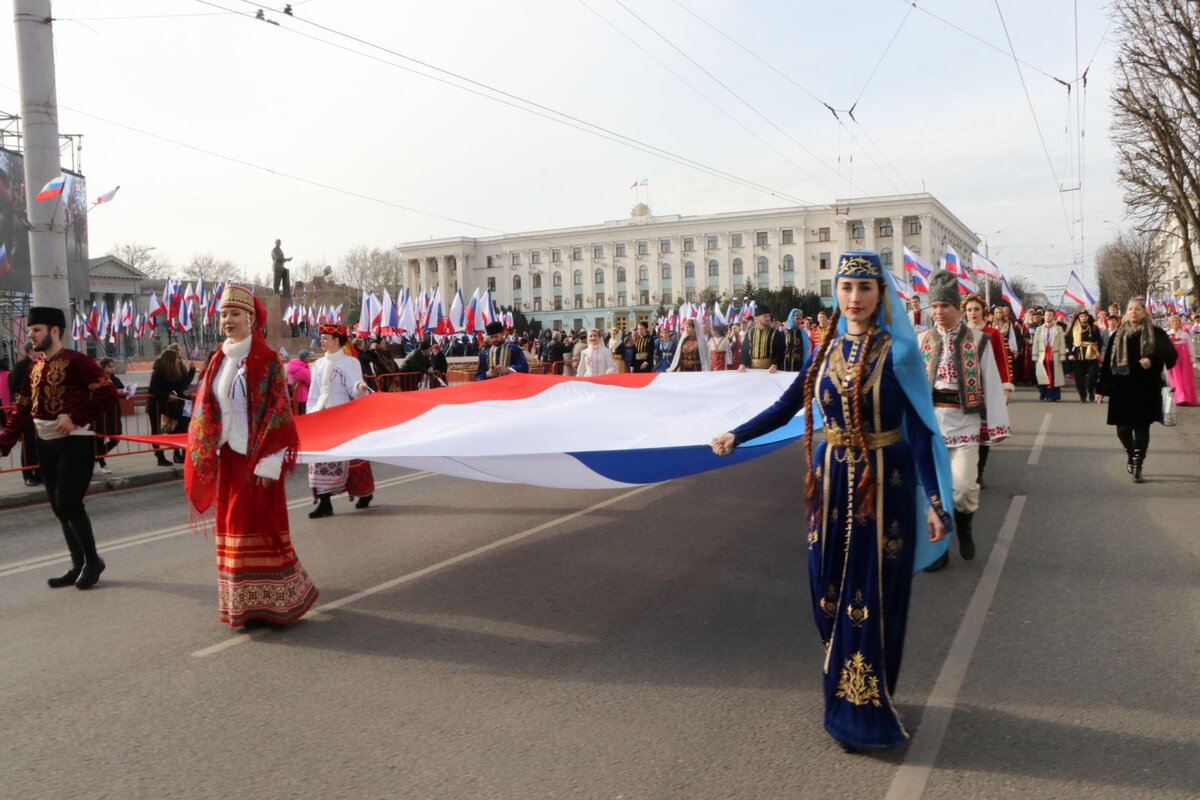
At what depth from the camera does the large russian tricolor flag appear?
581cm

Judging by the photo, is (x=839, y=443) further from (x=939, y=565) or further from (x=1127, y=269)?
(x=1127, y=269)

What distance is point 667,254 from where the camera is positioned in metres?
128

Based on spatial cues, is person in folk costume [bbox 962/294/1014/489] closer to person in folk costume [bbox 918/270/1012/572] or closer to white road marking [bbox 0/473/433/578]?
person in folk costume [bbox 918/270/1012/572]

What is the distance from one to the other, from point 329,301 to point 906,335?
10531 cm

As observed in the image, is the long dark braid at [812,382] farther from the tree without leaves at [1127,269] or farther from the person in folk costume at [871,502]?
the tree without leaves at [1127,269]

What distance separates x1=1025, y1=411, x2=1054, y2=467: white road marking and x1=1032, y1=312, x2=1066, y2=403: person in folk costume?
328cm

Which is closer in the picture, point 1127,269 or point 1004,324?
point 1004,324

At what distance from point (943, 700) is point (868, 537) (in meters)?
1.07

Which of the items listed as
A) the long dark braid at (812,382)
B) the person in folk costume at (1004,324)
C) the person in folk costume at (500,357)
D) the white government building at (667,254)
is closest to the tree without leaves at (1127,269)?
the white government building at (667,254)

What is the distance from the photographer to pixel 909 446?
381 cm

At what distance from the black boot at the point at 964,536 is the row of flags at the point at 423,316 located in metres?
29.3

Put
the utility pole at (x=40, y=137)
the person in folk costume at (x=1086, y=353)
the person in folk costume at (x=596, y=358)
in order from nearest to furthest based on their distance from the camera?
the utility pole at (x=40, y=137)
the person in folk costume at (x=596, y=358)
the person in folk costume at (x=1086, y=353)

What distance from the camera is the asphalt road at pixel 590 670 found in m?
3.57

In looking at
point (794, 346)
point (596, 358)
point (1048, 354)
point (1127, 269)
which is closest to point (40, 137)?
point (596, 358)
